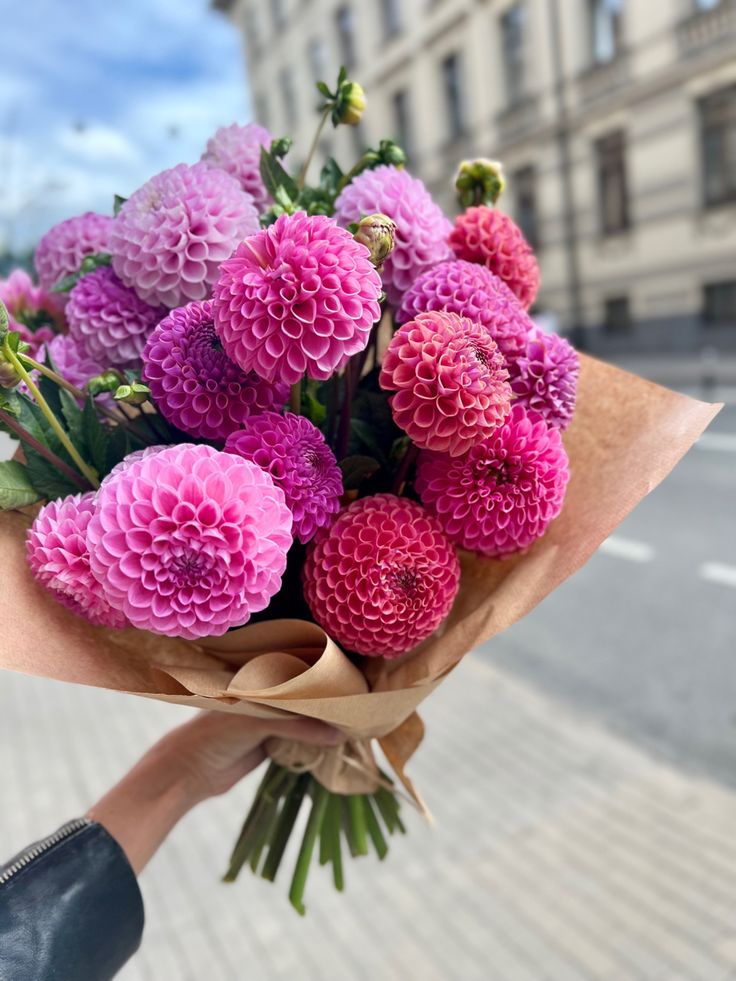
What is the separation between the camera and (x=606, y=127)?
38.5 feet

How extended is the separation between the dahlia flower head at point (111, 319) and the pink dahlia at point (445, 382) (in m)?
0.26

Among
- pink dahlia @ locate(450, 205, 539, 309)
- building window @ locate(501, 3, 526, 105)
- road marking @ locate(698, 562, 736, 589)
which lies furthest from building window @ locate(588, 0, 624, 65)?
pink dahlia @ locate(450, 205, 539, 309)

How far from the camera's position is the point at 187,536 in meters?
0.68

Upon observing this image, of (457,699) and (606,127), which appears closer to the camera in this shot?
(457,699)

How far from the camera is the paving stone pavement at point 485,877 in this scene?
2164mm

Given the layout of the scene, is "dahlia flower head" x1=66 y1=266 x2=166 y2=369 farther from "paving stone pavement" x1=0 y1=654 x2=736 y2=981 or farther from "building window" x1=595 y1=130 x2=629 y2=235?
"building window" x1=595 y1=130 x2=629 y2=235

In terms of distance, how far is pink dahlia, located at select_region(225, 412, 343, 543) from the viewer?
76cm

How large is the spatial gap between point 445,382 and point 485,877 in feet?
6.86

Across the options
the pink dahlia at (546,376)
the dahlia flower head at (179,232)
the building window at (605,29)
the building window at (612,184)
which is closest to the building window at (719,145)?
the building window at (612,184)

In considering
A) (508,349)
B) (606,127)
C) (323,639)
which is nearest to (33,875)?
(323,639)

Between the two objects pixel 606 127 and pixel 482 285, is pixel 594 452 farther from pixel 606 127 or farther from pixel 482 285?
pixel 606 127

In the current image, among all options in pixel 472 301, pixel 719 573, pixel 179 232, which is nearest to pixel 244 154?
pixel 179 232

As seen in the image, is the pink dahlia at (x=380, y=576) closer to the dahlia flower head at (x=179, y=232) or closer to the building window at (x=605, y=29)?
the dahlia flower head at (x=179, y=232)

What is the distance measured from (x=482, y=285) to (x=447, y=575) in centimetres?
29
